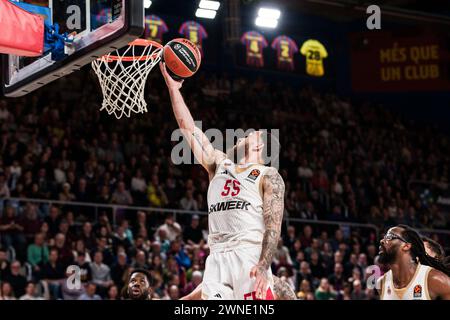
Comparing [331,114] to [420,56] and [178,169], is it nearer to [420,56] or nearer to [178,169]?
[420,56]

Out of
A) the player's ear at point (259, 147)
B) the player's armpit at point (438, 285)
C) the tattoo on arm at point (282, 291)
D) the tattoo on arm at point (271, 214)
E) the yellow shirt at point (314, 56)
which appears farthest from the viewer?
the yellow shirt at point (314, 56)

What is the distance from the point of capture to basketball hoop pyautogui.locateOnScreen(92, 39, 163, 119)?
20.9 feet

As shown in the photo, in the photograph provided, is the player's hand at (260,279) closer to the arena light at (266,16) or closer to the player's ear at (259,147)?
the player's ear at (259,147)

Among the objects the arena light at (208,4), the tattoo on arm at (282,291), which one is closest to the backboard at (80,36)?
the tattoo on arm at (282,291)

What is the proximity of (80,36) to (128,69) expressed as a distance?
31.9 inches

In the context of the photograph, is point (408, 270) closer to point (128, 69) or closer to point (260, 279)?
point (260, 279)

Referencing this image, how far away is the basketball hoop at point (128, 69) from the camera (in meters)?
6.36

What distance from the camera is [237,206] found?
5.11 metres

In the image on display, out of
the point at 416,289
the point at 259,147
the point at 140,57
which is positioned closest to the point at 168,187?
the point at 140,57

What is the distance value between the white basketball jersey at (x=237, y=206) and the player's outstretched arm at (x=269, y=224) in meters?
0.07

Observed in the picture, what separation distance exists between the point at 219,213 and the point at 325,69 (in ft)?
58.9

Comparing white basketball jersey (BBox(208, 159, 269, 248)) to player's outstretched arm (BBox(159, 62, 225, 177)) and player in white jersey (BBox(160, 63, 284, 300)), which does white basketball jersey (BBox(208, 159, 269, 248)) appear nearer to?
player in white jersey (BBox(160, 63, 284, 300))

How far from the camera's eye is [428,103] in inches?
904

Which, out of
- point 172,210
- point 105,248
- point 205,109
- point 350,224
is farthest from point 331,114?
point 105,248
